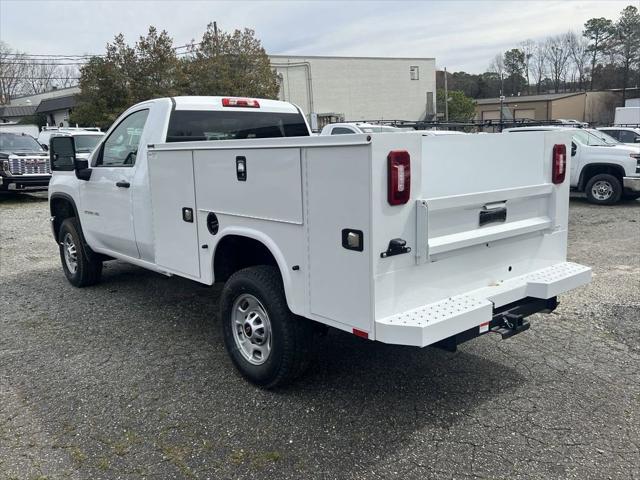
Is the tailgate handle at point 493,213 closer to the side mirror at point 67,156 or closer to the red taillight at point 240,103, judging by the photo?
the red taillight at point 240,103

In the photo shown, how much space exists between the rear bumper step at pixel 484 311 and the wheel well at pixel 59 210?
512 centimetres

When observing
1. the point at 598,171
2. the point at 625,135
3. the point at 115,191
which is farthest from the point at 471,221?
the point at 625,135

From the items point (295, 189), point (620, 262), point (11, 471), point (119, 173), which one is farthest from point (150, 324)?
point (620, 262)

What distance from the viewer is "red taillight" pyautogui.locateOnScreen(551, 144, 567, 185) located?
167 inches

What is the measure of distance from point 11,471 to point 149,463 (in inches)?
31.0

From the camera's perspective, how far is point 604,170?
1378 centimetres

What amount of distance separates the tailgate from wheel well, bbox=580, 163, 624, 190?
1046 centimetres

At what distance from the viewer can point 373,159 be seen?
10.2ft

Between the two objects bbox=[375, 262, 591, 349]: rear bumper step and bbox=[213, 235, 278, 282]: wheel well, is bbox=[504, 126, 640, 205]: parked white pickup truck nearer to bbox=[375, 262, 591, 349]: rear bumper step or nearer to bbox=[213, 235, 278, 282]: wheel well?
bbox=[375, 262, 591, 349]: rear bumper step

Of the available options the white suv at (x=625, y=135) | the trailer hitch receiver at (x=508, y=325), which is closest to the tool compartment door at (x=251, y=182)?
the trailer hitch receiver at (x=508, y=325)

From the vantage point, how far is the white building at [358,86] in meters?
43.3

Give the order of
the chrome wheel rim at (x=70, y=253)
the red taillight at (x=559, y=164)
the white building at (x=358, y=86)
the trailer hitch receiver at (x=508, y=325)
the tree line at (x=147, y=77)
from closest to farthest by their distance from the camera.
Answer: the trailer hitch receiver at (x=508, y=325), the red taillight at (x=559, y=164), the chrome wheel rim at (x=70, y=253), the tree line at (x=147, y=77), the white building at (x=358, y=86)

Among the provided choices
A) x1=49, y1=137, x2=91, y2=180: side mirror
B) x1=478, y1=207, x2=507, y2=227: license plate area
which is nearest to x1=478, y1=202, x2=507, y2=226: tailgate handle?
x1=478, y1=207, x2=507, y2=227: license plate area

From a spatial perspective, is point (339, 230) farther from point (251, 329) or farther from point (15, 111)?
point (15, 111)
